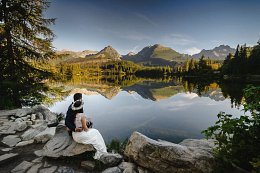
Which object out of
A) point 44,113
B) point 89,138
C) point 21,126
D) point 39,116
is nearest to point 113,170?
point 89,138

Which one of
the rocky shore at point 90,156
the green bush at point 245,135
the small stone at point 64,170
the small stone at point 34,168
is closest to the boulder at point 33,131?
the rocky shore at point 90,156

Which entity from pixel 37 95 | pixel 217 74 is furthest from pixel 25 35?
pixel 217 74

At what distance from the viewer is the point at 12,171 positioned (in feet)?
18.0

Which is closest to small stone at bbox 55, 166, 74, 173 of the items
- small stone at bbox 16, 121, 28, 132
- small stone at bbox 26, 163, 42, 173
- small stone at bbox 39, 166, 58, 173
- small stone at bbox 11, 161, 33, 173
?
small stone at bbox 39, 166, 58, 173

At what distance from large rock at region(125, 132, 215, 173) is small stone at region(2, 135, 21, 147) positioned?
509cm

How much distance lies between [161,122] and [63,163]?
44.5ft

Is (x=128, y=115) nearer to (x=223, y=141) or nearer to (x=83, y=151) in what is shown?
(x=83, y=151)

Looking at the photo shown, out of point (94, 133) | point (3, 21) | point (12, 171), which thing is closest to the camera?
point (12, 171)

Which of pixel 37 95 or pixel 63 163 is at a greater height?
pixel 37 95

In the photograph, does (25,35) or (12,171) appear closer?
(12,171)

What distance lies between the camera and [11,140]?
299 inches

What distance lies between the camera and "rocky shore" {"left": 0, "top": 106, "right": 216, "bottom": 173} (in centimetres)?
503

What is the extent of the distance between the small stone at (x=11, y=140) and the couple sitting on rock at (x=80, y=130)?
265cm

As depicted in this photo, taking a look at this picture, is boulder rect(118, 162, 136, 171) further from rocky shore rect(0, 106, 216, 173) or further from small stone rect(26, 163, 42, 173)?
small stone rect(26, 163, 42, 173)
